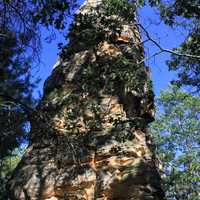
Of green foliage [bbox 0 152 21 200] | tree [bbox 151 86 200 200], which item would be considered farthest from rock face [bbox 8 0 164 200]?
tree [bbox 151 86 200 200]

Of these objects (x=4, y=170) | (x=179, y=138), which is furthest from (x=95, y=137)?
(x=179, y=138)

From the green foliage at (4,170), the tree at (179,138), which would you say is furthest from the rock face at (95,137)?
the tree at (179,138)

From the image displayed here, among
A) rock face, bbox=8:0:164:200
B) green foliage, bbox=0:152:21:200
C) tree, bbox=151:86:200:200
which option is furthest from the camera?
tree, bbox=151:86:200:200

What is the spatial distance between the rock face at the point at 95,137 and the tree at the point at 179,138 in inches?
577

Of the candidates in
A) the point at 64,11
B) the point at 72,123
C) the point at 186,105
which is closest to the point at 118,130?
the point at 72,123

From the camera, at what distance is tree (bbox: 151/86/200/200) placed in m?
23.8

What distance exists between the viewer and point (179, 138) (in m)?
25.5

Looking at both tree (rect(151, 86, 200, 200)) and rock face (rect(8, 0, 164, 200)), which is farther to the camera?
tree (rect(151, 86, 200, 200))

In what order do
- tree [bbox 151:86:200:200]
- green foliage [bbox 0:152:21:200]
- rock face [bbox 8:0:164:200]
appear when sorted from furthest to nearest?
tree [bbox 151:86:200:200] < green foliage [bbox 0:152:21:200] < rock face [bbox 8:0:164:200]

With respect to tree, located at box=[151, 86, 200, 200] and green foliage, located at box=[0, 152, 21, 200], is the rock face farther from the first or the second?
tree, located at box=[151, 86, 200, 200]

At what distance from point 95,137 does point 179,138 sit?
1731 centimetres

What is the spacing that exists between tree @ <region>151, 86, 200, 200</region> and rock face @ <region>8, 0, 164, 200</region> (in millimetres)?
14648

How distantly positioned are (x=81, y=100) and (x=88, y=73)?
59 cm

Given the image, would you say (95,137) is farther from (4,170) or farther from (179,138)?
(179,138)
